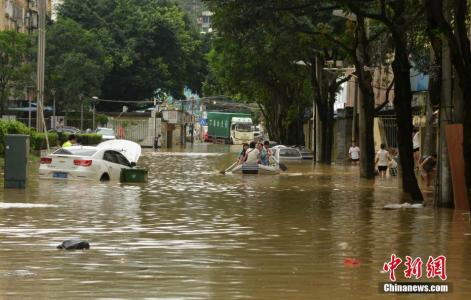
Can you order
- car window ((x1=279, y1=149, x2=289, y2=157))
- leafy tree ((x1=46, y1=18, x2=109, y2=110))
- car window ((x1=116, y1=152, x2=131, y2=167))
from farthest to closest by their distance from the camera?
leafy tree ((x1=46, y1=18, x2=109, y2=110))
car window ((x1=279, y1=149, x2=289, y2=157))
car window ((x1=116, y1=152, x2=131, y2=167))

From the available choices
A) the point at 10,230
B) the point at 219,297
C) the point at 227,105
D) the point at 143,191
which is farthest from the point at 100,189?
the point at 227,105

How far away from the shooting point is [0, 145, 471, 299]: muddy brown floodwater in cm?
1052

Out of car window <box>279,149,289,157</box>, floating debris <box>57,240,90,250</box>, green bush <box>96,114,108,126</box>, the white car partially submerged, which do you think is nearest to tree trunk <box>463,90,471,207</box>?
floating debris <box>57,240,90,250</box>

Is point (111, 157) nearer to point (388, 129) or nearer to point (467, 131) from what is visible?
point (467, 131)

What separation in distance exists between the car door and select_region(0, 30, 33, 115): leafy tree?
3556 centimetres

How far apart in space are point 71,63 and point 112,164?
46723mm

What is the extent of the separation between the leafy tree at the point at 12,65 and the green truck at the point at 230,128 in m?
47.8

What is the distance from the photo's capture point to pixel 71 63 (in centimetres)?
7681

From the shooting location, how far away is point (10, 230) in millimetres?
16047

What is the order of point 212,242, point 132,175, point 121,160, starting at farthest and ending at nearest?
point 121,160
point 132,175
point 212,242

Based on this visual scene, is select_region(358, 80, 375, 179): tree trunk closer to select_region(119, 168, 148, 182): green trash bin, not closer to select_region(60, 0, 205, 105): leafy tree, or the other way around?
select_region(119, 168, 148, 182): green trash bin

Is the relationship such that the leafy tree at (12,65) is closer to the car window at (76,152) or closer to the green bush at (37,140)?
the green bush at (37,140)

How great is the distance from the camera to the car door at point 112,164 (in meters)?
31.3

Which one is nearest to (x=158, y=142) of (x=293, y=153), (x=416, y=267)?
(x=293, y=153)
